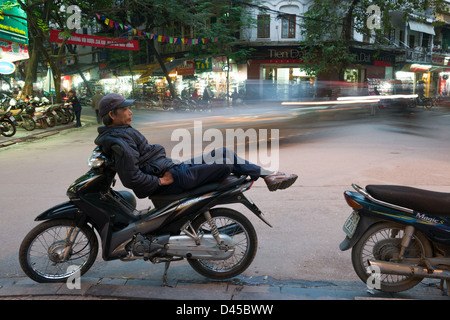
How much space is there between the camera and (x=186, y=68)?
1163 inches

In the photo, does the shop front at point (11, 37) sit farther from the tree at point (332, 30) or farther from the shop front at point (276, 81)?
the shop front at point (276, 81)

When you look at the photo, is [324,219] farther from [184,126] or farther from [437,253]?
[184,126]

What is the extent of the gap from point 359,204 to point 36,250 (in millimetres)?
2696

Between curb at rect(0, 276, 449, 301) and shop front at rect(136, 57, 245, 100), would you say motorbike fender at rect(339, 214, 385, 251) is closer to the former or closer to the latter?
curb at rect(0, 276, 449, 301)

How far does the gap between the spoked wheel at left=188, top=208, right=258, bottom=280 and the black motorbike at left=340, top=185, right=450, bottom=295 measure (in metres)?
0.80

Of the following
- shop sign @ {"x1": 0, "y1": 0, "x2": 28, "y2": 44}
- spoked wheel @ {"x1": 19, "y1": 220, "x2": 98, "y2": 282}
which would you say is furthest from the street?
shop sign @ {"x1": 0, "y1": 0, "x2": 28, "y2": 44}

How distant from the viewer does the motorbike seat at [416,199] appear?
9.70ft

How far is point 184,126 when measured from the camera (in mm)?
15891

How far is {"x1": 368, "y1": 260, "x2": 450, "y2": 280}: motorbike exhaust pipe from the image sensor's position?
118 inches

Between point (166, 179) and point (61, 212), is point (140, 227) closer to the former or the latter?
point (166, 179)

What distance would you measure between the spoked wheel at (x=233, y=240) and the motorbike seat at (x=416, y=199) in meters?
1.09

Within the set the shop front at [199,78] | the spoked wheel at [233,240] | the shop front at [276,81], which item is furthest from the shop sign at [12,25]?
the shop front at [276,81]
